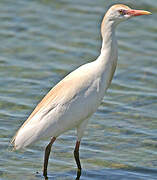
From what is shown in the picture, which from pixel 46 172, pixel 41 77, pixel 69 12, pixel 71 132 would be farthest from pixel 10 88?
pixel 69 12

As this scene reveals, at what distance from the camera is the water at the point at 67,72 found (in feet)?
29.1

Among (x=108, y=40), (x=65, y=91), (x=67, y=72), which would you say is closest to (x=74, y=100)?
(x=65, y=91)

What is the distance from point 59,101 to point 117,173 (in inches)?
52.4

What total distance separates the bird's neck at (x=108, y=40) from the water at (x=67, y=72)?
5.13 ft

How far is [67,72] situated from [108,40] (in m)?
3.72

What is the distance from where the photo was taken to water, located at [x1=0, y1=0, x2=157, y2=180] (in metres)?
8.88

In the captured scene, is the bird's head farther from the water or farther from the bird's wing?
the water

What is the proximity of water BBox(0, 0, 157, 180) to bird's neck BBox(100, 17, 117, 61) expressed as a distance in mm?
1564

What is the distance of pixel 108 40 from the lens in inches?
331

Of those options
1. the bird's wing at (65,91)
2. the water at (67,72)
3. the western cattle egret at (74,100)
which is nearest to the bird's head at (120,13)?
the western cattle egret at (74,100)

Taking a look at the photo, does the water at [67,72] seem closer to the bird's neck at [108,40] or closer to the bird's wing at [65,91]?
the bird's wing at [65,91]

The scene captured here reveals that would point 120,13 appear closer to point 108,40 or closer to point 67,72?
point 108,40

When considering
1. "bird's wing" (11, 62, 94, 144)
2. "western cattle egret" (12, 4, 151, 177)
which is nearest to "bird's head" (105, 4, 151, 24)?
"western cattle egret" (12, 4, 151, 177)

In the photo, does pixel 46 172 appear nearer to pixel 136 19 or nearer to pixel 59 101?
pixel 59 101
